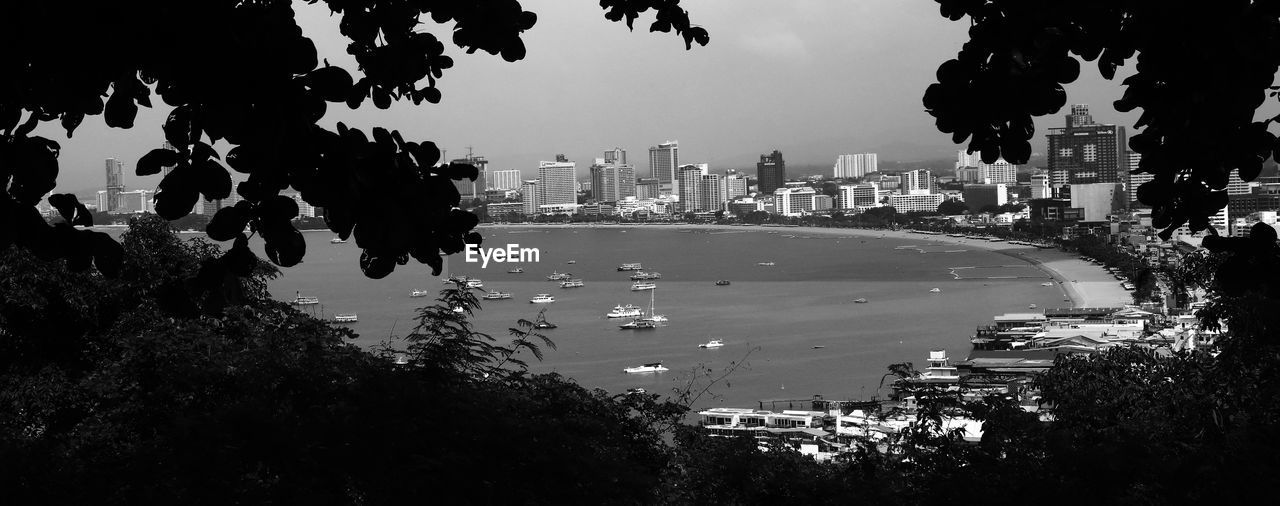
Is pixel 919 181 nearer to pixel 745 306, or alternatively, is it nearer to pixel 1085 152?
pixel 1085 152

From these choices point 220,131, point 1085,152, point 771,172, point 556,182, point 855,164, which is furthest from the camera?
point 855,164

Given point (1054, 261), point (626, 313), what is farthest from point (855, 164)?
point (626, 313)

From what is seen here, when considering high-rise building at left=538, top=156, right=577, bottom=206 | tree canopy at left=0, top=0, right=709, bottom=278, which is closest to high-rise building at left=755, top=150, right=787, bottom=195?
high-rise building at left=538, top=156, right=577, bottom=206

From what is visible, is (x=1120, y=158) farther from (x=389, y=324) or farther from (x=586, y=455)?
(x=586, y=455)

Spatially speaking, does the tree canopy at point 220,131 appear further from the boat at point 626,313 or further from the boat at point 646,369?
the boat at point 626,313

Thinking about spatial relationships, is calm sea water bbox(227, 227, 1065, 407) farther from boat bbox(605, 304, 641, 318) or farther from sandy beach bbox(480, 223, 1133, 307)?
sandy beach bbox(480, 223, 1133, 307)

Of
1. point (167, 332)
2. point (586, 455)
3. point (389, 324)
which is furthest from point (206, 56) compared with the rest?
point (389, 324)
